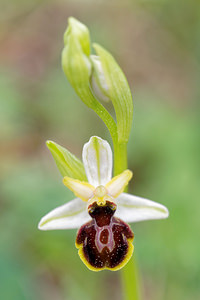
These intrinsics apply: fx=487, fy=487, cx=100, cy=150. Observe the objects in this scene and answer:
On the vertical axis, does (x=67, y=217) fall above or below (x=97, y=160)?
below

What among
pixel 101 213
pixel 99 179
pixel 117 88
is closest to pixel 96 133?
pixel 99 179

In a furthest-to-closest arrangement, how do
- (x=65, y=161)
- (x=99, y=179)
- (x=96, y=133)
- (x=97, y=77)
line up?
(x=96, y=133)
(x=99, y=179)
(x=65, y=161)
(x=97, y=77)

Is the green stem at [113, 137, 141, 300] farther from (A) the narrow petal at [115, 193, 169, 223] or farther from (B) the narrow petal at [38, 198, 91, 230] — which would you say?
(B) the narrow petal at [38, 198, 91, 230]

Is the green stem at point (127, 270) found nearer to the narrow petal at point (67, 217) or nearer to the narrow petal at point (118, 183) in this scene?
the narrow petal at point (118, 183)

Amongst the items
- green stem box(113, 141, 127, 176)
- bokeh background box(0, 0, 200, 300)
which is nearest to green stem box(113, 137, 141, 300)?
green stem box(113, 141, 127, 176)

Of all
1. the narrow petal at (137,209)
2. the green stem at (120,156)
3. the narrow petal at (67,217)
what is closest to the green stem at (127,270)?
the green stem at (120,156)

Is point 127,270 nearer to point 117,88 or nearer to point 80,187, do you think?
point 80,187
